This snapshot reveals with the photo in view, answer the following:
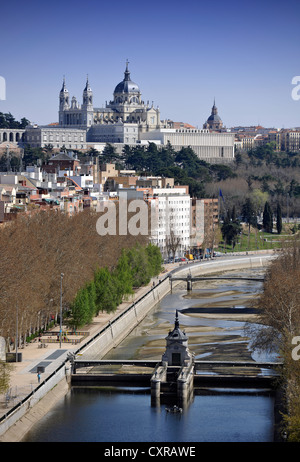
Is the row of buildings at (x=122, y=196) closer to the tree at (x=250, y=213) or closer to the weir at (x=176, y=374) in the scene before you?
the tree at (x=250, y=213)

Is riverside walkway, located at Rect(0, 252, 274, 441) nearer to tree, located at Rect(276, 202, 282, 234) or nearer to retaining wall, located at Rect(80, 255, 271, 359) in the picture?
retaining wall, located at Rect(80, 255, 271, 359)

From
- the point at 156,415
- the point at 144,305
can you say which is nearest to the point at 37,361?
the point at 156,415

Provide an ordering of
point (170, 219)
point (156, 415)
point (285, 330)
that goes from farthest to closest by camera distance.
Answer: point (170, 219), point (285, 330), point (156, 415)

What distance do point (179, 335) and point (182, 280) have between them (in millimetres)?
34143

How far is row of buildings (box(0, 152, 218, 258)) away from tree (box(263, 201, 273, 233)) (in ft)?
13.8

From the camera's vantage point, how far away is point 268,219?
4510 inches

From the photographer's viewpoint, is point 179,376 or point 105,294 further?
point 105,294

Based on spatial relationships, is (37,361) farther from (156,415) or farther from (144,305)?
(144,305)

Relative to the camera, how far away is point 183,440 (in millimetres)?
38156

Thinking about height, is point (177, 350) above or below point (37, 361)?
above

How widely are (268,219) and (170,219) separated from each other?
572 inches

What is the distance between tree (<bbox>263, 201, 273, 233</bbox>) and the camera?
114375 mm

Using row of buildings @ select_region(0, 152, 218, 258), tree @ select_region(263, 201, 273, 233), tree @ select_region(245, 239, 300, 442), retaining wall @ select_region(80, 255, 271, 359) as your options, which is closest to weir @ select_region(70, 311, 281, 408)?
tree @ select_region(245, 239, 300, 442)

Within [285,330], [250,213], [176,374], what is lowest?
[176,374]
